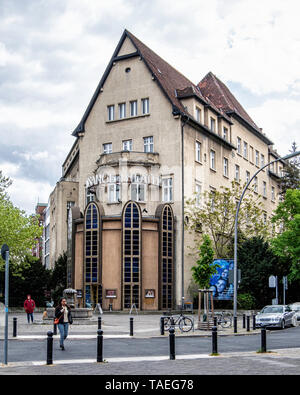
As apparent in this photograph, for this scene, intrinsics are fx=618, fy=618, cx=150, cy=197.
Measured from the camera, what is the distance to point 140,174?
A: 48531mm

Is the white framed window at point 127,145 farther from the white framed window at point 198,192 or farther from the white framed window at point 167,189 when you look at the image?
the white framed window at point 198,192

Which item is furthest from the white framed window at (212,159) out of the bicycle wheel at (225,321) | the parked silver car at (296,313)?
the bicycle wheel at (225,321)

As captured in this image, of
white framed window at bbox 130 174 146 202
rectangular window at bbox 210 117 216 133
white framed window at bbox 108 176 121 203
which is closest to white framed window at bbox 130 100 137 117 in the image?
white framed window at bbox 130 174 146 202

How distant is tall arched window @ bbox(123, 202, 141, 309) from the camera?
1775 inches

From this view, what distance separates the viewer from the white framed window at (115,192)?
4853cm

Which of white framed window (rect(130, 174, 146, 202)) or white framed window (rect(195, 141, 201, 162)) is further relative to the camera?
white framed window (rect(195, 141, 201, 162))

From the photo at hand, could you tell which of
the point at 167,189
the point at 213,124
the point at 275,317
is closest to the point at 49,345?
the point at 275,317

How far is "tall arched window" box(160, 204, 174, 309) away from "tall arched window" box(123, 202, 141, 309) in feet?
6.52

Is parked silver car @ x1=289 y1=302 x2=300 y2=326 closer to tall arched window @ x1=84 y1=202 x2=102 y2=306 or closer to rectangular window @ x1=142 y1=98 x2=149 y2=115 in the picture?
tall arched window @ x1=84 y1=202 x2=102 y2=306

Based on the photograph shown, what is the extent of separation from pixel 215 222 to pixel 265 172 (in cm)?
1982

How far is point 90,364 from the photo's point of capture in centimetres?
1445

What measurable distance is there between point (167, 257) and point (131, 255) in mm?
3157
